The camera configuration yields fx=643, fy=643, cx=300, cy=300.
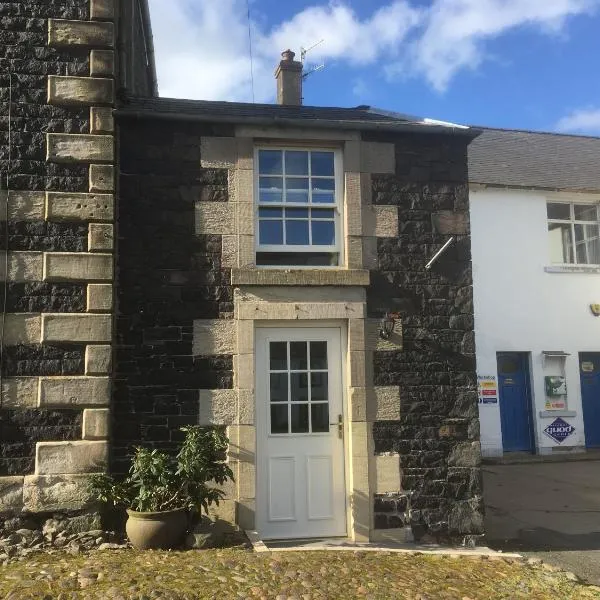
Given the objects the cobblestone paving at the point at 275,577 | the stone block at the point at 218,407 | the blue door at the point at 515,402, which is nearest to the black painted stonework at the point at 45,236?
the stone block at the point at 218,407

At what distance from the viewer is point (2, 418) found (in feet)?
20.3

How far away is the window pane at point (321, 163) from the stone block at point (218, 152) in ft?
2.97

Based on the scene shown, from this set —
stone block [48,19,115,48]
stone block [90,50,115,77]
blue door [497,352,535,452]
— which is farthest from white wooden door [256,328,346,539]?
blue door [497,352,535,452]

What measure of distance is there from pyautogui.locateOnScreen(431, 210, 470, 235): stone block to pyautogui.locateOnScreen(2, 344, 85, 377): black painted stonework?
408 centimetres

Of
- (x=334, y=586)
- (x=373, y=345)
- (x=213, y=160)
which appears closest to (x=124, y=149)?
(x=213, y=160)

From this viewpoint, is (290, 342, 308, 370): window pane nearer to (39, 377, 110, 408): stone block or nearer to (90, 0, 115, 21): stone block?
(39, 377, 110, 408): stone block

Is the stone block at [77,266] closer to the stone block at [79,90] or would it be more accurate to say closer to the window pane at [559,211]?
the stone block at [79,90]

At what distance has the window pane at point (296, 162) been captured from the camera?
7.28 m

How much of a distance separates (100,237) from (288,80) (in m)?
7.76

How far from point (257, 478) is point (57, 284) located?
285 cm

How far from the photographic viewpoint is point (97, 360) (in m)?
6.35

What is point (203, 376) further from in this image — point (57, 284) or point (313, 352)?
point (57, 284)

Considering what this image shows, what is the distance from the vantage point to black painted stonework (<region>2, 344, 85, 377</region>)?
6.27 meters

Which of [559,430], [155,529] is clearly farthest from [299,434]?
[559,430]
